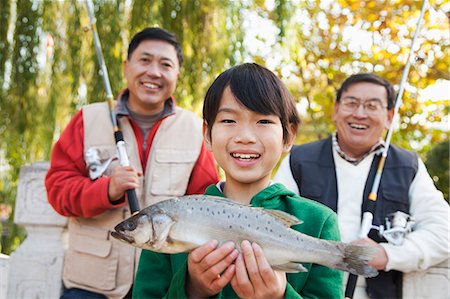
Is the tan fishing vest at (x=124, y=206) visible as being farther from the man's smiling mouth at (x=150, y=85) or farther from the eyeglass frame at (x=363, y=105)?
the eyeglass frame at (x=363, y=105)

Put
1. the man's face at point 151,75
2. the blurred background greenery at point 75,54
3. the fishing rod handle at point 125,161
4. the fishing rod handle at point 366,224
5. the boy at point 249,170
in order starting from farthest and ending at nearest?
1. the blurred background greenery at point 75,54
2. the man's face at point 151,75
3. the fishing rod handle at point 366,224
4. the fishing rod handle at point 125,161
5. the boy at point 249,170

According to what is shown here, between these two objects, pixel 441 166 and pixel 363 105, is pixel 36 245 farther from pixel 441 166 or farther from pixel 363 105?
pixel 441 166

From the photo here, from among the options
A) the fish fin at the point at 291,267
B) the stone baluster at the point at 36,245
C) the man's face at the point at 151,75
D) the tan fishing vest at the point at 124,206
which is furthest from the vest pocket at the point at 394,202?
the stone baluster at the point at 36,245

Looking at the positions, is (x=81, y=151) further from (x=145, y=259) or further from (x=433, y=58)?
(x=433, y=58)

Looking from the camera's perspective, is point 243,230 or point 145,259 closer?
point 243,230

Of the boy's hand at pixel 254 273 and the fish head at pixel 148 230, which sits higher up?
the fish head at pixel 148 230

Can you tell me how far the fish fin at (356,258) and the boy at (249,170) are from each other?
0.20 metres

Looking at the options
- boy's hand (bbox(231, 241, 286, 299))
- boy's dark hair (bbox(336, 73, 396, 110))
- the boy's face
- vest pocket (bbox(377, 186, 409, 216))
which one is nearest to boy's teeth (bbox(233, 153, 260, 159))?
the boy's face

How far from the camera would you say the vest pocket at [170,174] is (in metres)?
3.38

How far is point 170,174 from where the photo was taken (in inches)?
133

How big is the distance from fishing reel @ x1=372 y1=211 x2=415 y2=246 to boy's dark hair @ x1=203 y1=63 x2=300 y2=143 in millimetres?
1409

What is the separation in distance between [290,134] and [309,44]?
254 inches

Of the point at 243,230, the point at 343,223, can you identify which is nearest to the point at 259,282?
the point at 243,230

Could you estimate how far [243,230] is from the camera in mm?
1754
